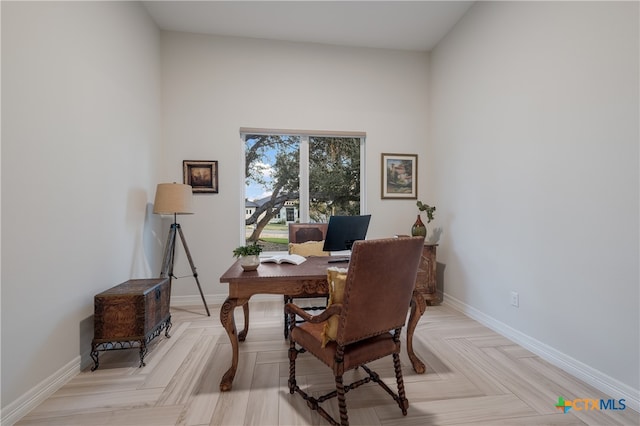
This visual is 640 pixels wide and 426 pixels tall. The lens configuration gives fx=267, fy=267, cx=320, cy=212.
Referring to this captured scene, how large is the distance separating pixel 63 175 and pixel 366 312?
2.17m

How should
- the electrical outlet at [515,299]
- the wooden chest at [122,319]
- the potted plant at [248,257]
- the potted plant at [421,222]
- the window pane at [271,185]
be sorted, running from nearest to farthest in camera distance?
the potted plant at [248,257] → the wooden chest at [122,319] → the electrical outlet at [515,299] → the potted plant at [421,222] → the window pane at [271,185]

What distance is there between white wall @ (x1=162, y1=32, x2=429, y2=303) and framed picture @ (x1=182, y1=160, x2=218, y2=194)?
0.07 meters

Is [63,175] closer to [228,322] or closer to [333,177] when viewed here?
[228,322]

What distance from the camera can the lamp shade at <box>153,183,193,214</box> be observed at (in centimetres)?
274

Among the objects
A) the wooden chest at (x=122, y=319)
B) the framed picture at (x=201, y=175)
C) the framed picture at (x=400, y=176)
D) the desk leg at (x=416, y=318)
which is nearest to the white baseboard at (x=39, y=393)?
the wooden chest at (x=122, y=319)

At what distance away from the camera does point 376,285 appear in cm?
135

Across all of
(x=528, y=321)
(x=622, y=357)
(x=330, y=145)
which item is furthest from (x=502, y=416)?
(x=330, y=145)

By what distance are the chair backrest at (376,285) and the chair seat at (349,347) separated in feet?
0.25

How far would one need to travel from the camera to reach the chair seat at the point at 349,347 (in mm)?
1368

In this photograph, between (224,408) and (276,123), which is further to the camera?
(276,123)

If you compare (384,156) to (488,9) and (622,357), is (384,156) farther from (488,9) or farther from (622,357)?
(622,357)

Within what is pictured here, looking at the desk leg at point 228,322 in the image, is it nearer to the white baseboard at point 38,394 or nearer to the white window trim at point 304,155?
the white baseboard at point 38,394

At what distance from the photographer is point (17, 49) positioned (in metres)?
1.51

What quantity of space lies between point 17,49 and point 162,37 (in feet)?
7.06
